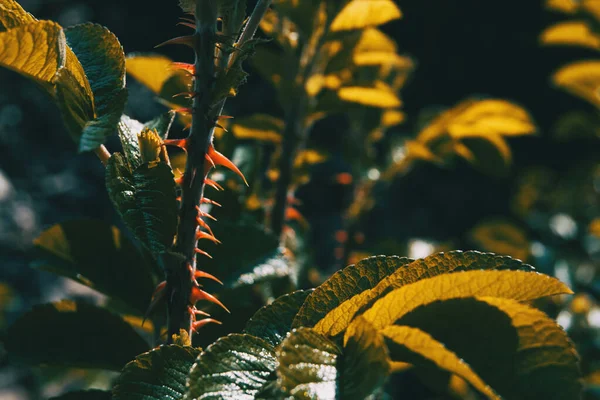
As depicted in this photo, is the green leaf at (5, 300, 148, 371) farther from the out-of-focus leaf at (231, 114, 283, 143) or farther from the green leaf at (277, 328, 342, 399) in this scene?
the out-of-focus leaf at (231, 114, 283, 143)

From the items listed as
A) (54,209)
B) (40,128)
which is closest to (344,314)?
(54,209)

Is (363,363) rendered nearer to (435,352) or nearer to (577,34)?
(435,352)

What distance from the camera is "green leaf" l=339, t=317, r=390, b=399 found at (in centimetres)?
48

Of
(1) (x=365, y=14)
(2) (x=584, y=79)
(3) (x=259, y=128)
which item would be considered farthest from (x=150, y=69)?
(2) (x=584, y=79)

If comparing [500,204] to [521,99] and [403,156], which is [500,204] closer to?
[521,99]

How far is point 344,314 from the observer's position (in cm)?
58

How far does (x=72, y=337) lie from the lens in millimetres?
772

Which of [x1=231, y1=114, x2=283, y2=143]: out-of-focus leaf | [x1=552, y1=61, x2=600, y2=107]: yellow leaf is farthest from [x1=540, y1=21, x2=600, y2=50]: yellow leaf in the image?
[x1=231, y1=114, x2=283, y2=143]: out-of-focus leaf

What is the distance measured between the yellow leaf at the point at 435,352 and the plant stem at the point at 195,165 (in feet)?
0.77

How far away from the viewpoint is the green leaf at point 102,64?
0.61m

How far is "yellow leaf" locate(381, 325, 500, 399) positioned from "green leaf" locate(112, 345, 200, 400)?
0.69ft

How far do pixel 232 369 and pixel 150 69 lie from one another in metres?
0.62

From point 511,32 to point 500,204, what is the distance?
0.98 meters

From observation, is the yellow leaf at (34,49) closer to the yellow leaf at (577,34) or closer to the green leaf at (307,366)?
the green leaf at (307,366)
